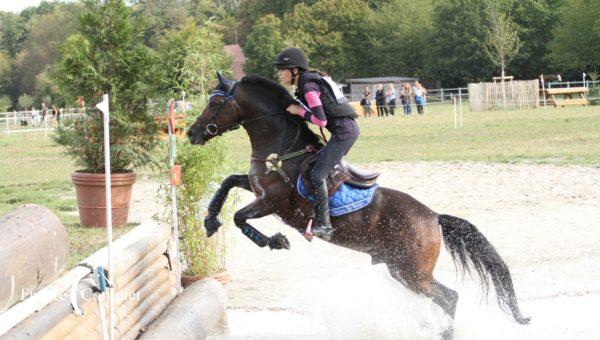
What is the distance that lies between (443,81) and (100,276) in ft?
225

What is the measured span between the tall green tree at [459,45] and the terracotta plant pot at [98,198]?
57761mm

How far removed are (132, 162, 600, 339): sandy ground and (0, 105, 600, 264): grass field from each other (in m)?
1.37

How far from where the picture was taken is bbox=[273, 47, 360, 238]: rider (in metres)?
6.18

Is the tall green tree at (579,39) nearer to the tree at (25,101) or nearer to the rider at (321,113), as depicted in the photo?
the tree at (25,101)

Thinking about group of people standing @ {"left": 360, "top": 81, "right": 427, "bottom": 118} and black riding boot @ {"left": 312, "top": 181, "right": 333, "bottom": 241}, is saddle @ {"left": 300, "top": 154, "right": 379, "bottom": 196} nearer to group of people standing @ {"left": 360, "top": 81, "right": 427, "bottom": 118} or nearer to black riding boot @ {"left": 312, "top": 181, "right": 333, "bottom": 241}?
black riding boot @ {"left": 312, "top": 181, "right": 333, "bottom": 241}

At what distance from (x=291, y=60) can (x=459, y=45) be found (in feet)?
210

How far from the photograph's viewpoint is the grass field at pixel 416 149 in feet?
45.0

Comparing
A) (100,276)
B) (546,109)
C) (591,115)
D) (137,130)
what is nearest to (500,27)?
(546,109)

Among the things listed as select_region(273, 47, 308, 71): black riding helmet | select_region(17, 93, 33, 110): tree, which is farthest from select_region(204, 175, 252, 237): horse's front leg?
select_region(17, 93, 33, 110): tree

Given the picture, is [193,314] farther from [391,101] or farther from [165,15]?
[165,15]

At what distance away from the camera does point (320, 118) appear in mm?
6141

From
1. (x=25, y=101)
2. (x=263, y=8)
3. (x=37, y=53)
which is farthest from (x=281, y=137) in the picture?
(x=263, y=8)

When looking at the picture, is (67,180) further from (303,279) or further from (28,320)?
(28,320)

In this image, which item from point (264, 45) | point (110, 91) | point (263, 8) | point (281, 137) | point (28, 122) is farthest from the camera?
point (263, 8)
